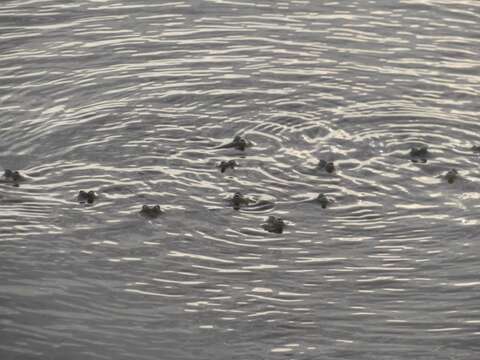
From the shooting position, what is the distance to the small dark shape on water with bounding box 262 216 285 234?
18172 millimetres

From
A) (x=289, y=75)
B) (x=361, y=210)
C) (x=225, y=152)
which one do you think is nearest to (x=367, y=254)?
(x=361, y=210)

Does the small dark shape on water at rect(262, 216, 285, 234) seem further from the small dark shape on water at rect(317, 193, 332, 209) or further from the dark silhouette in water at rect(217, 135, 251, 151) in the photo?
the dark silhouette in water at rect(217, 135, 251, 151)

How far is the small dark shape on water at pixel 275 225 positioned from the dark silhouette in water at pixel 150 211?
1.69 metres

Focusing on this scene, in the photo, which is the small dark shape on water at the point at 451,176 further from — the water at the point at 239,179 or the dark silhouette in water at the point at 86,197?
the dark silhouette in water at the point at 86,197

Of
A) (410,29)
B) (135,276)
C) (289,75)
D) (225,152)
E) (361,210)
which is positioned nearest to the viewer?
(135,276)

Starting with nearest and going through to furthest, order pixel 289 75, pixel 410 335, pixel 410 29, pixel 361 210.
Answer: pixel 410 335
pixel 361 210
pixel 289 75
pixel 410 29

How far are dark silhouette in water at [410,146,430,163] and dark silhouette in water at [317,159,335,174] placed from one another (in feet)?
4.90

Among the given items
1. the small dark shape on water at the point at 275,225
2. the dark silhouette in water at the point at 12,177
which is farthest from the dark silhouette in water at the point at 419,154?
the dark silhouette in water at the point at 12,177

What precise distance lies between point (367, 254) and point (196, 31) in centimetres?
935

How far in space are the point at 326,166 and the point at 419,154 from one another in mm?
1730

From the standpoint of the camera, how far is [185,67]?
23922mm

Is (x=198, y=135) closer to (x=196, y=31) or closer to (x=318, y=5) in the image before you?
(x=196, y=31)

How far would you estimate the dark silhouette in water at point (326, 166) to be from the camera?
64.7ft

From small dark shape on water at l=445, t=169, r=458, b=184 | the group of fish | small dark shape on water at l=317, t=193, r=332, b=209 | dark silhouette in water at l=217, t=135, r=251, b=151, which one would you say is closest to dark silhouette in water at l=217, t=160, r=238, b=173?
the group of fish
